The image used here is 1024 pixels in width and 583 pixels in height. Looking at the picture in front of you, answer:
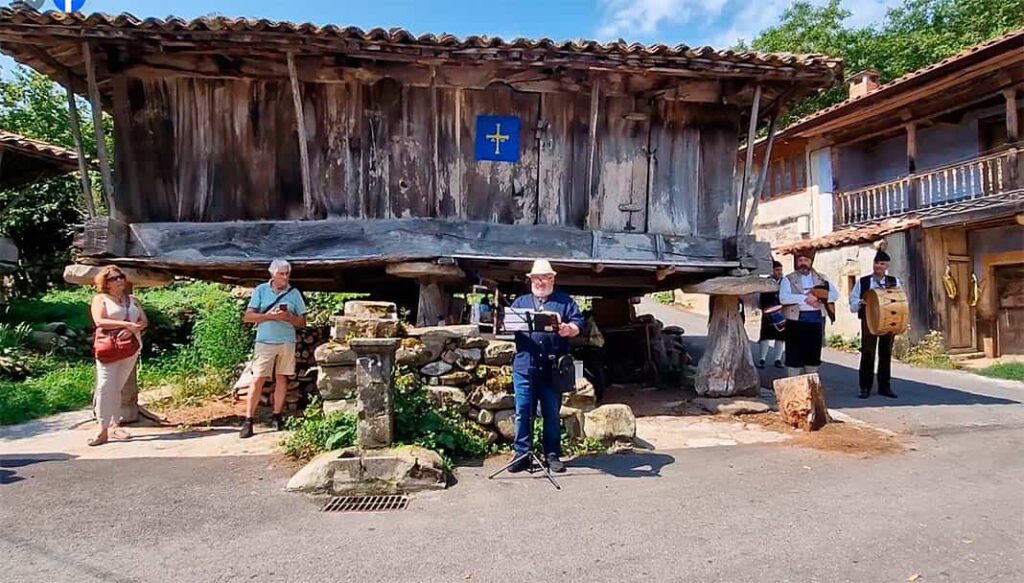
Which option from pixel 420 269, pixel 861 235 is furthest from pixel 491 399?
pixel 861 235

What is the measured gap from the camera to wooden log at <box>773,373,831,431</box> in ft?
20.8

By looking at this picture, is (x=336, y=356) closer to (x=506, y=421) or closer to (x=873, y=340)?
(x=506, y=421)

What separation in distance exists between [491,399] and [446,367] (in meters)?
0.48

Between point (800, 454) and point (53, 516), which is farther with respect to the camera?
point (800, 454)

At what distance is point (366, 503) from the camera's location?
420 cm

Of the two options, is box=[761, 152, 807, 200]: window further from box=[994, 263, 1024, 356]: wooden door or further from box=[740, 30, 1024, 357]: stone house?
box=[994, 263, 1024, 356]: wooden door

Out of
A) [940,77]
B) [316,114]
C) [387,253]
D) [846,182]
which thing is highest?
[940,77]

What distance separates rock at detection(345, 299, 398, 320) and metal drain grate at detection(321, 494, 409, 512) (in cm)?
157

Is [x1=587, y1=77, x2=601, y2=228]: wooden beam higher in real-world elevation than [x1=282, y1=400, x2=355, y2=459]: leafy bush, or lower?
higher

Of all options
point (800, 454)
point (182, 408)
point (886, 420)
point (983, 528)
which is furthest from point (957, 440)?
point (182, 408)

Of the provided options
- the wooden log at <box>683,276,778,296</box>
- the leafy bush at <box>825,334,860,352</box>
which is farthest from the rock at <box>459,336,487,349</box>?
the leafy bush at <box>825,334,860,352</box>

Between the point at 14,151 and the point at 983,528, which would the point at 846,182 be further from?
the point at 14,151

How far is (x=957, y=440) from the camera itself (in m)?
5.86

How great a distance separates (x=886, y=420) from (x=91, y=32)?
28.8ft
